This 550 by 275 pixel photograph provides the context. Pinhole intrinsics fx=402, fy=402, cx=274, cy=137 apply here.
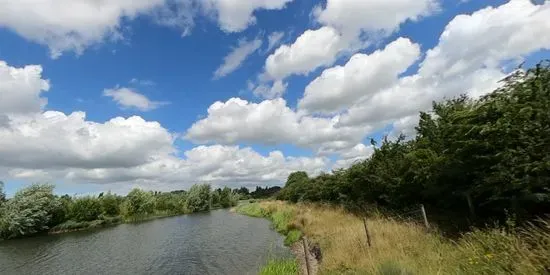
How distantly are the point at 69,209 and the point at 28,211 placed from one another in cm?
937

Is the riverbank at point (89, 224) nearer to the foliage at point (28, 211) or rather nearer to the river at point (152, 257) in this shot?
the foliage at point (28, 211)

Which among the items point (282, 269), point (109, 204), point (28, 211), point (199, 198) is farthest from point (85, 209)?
point (282, 269)

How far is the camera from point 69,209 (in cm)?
6112

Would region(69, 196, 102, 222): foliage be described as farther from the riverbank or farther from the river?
the river

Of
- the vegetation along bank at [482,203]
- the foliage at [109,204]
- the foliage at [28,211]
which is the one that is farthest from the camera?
the foliage at [109,204]

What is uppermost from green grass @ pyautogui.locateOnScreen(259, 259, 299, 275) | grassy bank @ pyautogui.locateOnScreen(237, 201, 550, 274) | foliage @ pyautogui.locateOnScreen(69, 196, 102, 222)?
foliage @ pyautogui.locateOnScreen(69, 196, 102, 222)

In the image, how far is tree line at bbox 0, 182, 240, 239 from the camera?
51375 mm

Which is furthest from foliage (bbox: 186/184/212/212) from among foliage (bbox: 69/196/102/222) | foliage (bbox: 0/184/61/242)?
foliage (bbox: 0/184/61/242)

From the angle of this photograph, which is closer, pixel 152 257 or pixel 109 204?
pixel 152 257

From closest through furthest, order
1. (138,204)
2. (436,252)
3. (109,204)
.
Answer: (436,252) → (109,204) → (138,204)

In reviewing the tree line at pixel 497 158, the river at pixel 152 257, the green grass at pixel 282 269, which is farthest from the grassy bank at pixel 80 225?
the tree line at pixel 497 158

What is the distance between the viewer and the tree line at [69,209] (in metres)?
51.4

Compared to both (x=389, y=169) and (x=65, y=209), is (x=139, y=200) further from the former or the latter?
(x=389, y=169)

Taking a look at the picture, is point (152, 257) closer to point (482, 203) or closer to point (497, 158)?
point (482, 203)
